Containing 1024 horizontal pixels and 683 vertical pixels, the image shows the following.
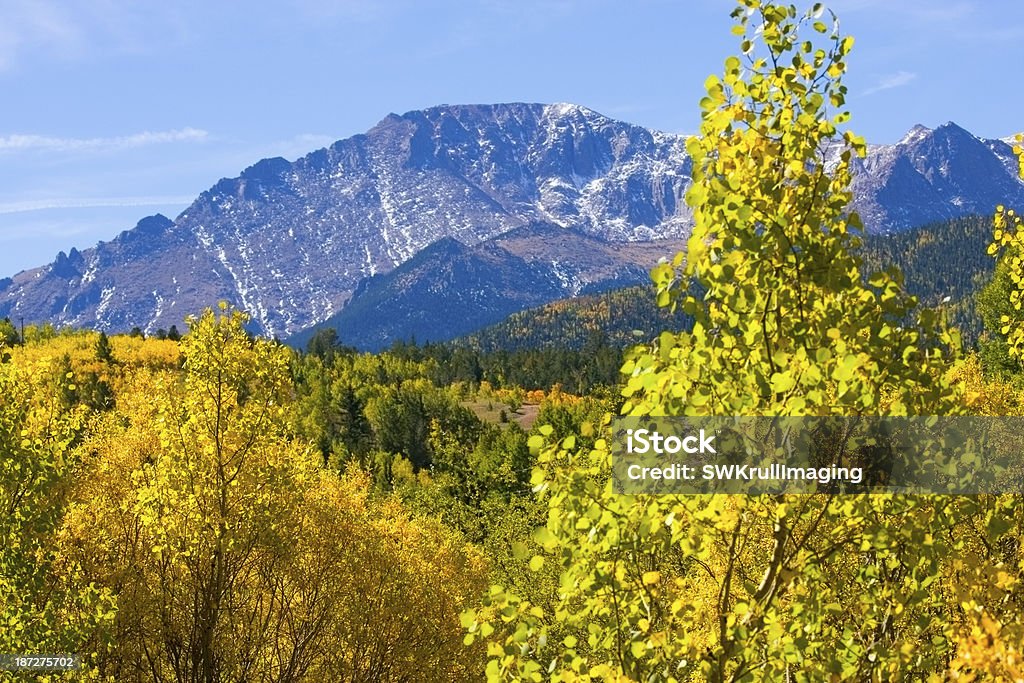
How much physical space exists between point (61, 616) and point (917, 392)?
16.2 m

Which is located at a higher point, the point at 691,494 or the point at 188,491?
the point at 691,494

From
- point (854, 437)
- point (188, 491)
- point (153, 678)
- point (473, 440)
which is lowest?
point (473, 440)

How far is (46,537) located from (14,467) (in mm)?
4071

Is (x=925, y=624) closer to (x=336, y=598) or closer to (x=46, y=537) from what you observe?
(x=46, y=537)

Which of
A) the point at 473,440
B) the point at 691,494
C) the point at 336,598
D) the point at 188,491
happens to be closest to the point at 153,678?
the point at 336,598

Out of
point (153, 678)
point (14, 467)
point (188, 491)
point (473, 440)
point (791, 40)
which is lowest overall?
point (473, 440)

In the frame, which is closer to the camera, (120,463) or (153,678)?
(153,678)

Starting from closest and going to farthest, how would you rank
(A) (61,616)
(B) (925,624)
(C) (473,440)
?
1. (B) (925,624)
2. (A) (61,616)
3. (C) (473,440)

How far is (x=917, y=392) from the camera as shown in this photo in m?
6.33

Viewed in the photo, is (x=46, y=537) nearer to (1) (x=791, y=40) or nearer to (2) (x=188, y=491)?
(2) (x=188, y=491)

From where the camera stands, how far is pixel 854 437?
6.45m

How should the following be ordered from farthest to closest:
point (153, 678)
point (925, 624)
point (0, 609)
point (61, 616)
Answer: point (153, 678) < point (61, 616) < point (0, 609) < point (925, 624)

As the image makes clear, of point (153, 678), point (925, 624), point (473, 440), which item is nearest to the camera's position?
point (925, 624)

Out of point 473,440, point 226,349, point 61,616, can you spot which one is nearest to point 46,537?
point 61,616
